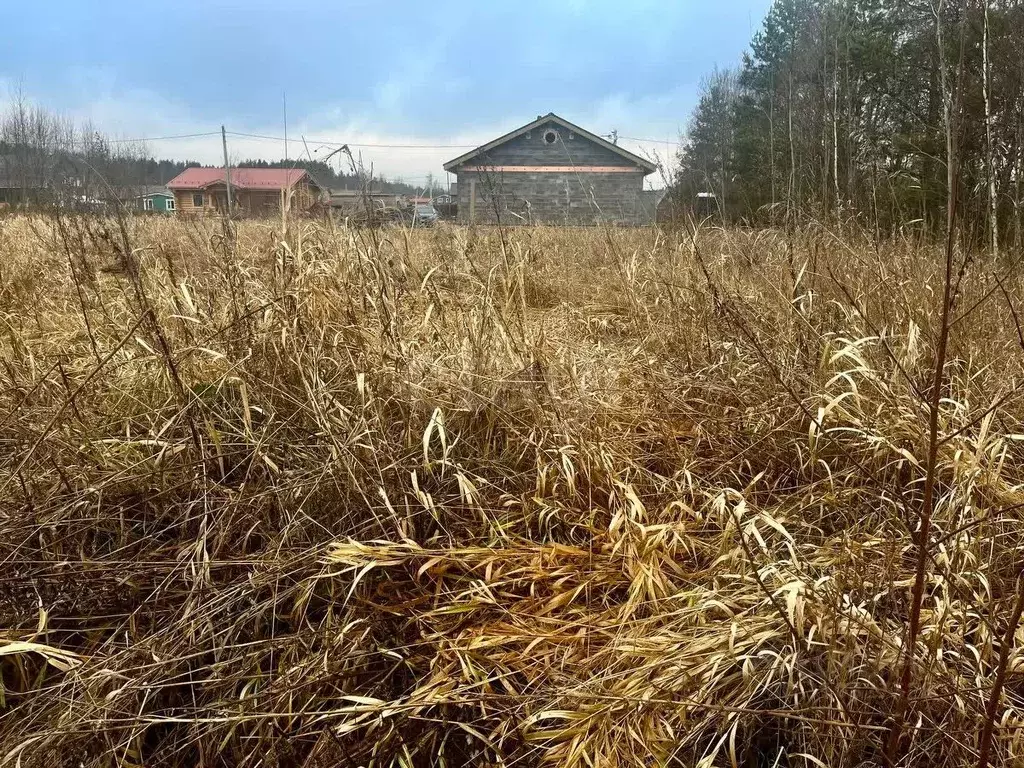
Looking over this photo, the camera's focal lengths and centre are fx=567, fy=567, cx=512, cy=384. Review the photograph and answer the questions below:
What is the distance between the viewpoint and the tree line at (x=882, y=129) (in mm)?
3576

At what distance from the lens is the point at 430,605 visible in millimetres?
1247

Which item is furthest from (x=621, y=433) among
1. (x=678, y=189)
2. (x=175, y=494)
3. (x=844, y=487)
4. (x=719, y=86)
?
(x=719, y=86)

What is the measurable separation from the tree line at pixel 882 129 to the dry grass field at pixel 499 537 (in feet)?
2.65

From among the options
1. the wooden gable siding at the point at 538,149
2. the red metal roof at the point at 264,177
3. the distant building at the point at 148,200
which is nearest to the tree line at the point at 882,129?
the red metal roof at the point at 264,177

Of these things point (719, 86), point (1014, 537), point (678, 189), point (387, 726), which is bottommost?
point (387, 726)

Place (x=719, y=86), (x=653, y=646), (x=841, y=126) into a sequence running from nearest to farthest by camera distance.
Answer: (x=653, y=646)
(x=841, y=126)
(x=719, y=86)

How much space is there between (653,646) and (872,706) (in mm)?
356

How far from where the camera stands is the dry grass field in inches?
38.0

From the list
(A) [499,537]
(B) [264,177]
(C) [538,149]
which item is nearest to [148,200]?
(B) [264,177]

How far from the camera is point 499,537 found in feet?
4.57

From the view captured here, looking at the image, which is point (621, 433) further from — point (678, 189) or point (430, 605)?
point (678, 189)

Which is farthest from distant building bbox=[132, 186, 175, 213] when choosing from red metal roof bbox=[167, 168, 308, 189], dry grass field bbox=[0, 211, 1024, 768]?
dry grass field bbox=[0, 211, 1024, 768]

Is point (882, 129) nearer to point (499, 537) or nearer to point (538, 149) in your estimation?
point (499, 537)

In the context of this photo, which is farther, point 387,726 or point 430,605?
point 430,605
